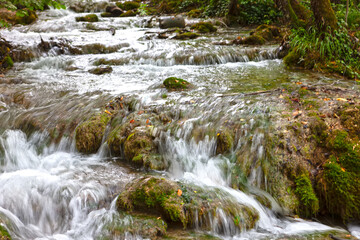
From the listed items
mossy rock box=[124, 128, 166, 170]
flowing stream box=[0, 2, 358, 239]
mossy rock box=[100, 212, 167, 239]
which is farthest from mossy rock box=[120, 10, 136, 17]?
mossy rock box=[100, 212, 167, 239]

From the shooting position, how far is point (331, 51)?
23.2 feet

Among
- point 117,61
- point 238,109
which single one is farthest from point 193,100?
point 117,61

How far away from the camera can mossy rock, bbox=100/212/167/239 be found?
309cm

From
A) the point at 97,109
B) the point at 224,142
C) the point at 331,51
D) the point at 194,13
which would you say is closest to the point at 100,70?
the point at 97,109

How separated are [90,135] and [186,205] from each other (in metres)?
2.63

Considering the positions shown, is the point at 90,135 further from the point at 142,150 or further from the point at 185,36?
the point at 185,36

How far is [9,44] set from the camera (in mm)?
9930

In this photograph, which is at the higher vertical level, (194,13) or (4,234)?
(194,13)

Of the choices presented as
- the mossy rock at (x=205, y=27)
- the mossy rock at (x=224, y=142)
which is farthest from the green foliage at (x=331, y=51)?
the mossy rock at (x=205, y=27)

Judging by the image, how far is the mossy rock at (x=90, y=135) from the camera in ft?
16.6

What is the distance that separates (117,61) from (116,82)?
231 cm

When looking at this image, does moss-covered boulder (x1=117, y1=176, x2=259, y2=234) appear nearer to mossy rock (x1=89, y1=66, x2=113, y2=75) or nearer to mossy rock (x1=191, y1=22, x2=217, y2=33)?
mossy rock (x1=89, y1=66, x2=113, y2=75)

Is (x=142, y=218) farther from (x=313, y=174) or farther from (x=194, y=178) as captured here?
(x=313, y=174)

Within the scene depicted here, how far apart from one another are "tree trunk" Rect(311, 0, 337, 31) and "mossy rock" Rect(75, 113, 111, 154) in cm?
588
